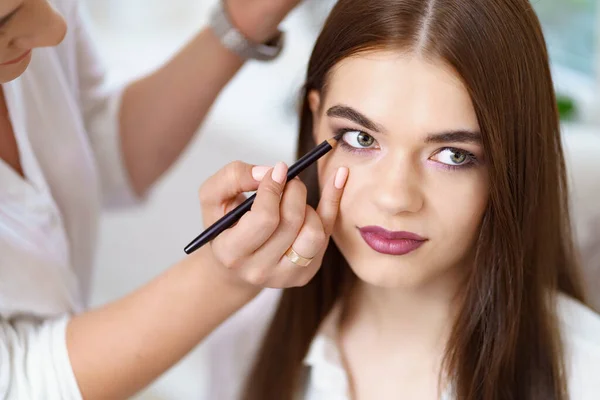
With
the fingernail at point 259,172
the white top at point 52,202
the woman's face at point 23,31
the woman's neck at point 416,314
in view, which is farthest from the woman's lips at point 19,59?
the woman's neck at point 416,314

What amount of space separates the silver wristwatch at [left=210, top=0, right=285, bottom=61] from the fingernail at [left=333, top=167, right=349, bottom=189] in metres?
0.31

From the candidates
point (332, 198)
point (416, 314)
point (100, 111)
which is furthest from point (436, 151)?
point (100, 111)

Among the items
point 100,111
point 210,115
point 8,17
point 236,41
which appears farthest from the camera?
point 210,115

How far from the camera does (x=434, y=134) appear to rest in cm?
76

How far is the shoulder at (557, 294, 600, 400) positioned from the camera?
856mm

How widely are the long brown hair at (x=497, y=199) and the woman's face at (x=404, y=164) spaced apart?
0.02 metres

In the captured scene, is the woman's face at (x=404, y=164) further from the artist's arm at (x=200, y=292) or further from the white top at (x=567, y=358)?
the white top at (x=567, y=358)

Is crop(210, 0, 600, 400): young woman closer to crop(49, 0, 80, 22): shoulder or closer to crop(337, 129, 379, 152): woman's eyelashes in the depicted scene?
crop(337, 129, 379, 152): woman's eyelashes

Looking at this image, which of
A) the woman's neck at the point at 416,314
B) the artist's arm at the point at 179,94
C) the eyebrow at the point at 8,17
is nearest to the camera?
the eyebrow at the point at 8,17

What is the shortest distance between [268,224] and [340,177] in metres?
0.12

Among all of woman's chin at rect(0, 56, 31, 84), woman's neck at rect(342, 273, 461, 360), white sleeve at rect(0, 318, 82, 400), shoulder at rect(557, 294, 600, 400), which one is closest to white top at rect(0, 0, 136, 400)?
white sleeve at rect(0, 318, 82, 400)

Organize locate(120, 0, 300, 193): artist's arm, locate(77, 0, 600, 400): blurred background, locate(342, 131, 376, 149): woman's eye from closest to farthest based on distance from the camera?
locate(342, 131, 376, 149): woman's eye → locate(120, 0, 300, 193): artist's arm → locate(77, 0, 600, 400): blurred background

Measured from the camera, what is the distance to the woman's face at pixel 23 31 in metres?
0.72

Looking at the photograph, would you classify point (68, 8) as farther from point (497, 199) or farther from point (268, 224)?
Result: point (497, 199)
